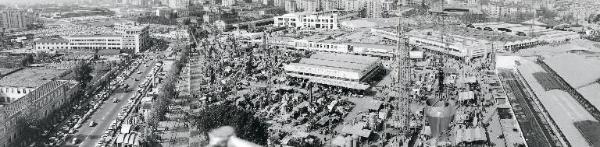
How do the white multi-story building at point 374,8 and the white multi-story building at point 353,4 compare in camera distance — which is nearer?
the white multi-story building at point 374,8

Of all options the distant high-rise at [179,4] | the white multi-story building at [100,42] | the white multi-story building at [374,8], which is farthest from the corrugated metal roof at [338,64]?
the distant high-rise at [179,4]

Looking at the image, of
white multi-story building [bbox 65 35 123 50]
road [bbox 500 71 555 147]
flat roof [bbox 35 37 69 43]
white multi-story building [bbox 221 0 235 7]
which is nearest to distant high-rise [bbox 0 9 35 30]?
flat roof [bbox 35 37 69 43]

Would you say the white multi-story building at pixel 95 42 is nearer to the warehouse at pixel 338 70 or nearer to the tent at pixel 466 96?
the warehouse at pixel 338 70

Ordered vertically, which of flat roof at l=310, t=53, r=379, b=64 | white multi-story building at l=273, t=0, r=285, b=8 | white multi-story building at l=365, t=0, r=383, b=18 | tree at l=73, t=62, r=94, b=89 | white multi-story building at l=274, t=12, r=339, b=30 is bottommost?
tree at l=73, t=62, r=94, b=89

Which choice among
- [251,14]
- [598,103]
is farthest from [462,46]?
[251,14]

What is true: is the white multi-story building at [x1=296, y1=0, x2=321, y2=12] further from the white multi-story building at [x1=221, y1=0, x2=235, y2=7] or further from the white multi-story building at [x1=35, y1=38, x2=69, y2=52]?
the white multi-story building at [x1=35, y1=38, x2=69, y2=52]

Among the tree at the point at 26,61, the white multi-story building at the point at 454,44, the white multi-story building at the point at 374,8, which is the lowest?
the tree at the point at 26,61

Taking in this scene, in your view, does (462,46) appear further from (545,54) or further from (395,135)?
(395,135)
